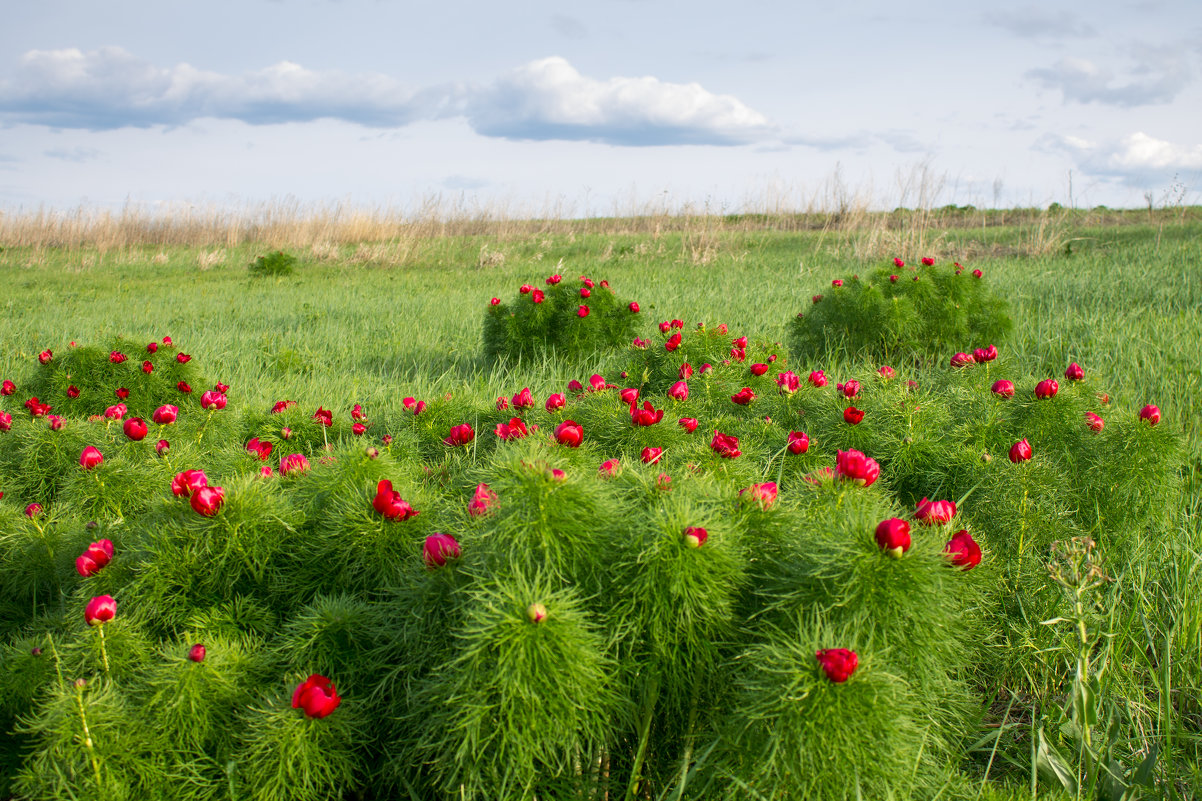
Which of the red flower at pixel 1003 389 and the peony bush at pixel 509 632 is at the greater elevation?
the red flower at pixel 1003 389

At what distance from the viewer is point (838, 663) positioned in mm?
1021

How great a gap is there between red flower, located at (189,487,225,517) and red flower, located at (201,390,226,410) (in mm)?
1209

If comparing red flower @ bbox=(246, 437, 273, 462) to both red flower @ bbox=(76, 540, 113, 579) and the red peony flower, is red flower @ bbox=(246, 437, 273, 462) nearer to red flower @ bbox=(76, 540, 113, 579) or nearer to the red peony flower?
red flower @ bbox=(76, 540, 113, 579)

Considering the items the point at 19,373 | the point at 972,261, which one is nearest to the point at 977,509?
the point at 19,373

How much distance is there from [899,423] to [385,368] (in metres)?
3.71

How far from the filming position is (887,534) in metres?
1.15

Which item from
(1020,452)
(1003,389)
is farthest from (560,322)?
(1020,452)

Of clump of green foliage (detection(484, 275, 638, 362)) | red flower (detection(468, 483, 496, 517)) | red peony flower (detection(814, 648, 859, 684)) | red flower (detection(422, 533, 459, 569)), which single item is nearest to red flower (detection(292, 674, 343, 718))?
red flower (detection(422, 533, 459, 569))

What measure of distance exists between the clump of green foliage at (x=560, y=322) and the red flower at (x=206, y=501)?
3333 millimetres

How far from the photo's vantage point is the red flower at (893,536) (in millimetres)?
1145

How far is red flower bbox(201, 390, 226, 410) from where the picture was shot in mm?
2545

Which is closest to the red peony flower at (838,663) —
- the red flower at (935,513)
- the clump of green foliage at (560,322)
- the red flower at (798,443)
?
the red flower at (935,513)

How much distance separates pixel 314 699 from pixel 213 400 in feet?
5.53

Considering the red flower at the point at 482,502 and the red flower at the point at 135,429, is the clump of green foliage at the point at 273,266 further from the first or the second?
the red flower at the point at 482,502
